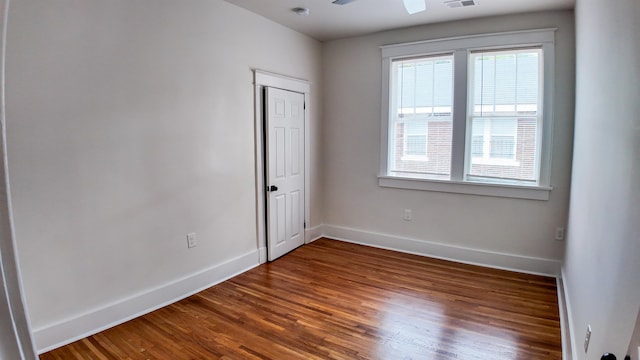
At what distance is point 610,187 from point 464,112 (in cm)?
258

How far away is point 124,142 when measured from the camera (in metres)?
2.69

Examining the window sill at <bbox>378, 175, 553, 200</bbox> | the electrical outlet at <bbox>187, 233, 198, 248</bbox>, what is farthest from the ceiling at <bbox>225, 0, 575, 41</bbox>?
the electrical outlet at <bbox>187, 233, 198, 248</bbox>

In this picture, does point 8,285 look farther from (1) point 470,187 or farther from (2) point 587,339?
(1) point 470,187

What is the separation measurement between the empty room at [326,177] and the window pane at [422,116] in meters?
0.02

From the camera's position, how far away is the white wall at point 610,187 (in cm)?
117

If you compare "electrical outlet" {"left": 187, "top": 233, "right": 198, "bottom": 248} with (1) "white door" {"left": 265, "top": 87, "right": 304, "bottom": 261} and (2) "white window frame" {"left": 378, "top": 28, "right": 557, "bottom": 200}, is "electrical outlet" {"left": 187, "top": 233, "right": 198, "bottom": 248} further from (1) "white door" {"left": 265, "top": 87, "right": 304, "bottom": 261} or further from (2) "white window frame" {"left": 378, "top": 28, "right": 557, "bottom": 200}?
Result: (2) "white window frame" {"left": 378, "top": 28, "right": 557, "bottom": 200}

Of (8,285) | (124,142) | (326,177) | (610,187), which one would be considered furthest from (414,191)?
(8,285)

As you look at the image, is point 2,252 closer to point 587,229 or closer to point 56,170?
point 56,170

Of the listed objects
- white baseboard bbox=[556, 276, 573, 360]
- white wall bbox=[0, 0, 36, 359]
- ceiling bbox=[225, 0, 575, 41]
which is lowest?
white baseboard bbox=[556, 276, 573, 360]

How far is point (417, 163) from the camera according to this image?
4.35 metres

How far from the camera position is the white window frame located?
3547 millimetres

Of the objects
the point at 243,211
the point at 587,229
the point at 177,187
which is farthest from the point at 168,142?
the point at 587,229

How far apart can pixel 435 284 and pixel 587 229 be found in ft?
5.31

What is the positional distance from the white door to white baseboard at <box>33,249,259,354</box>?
0.63m
